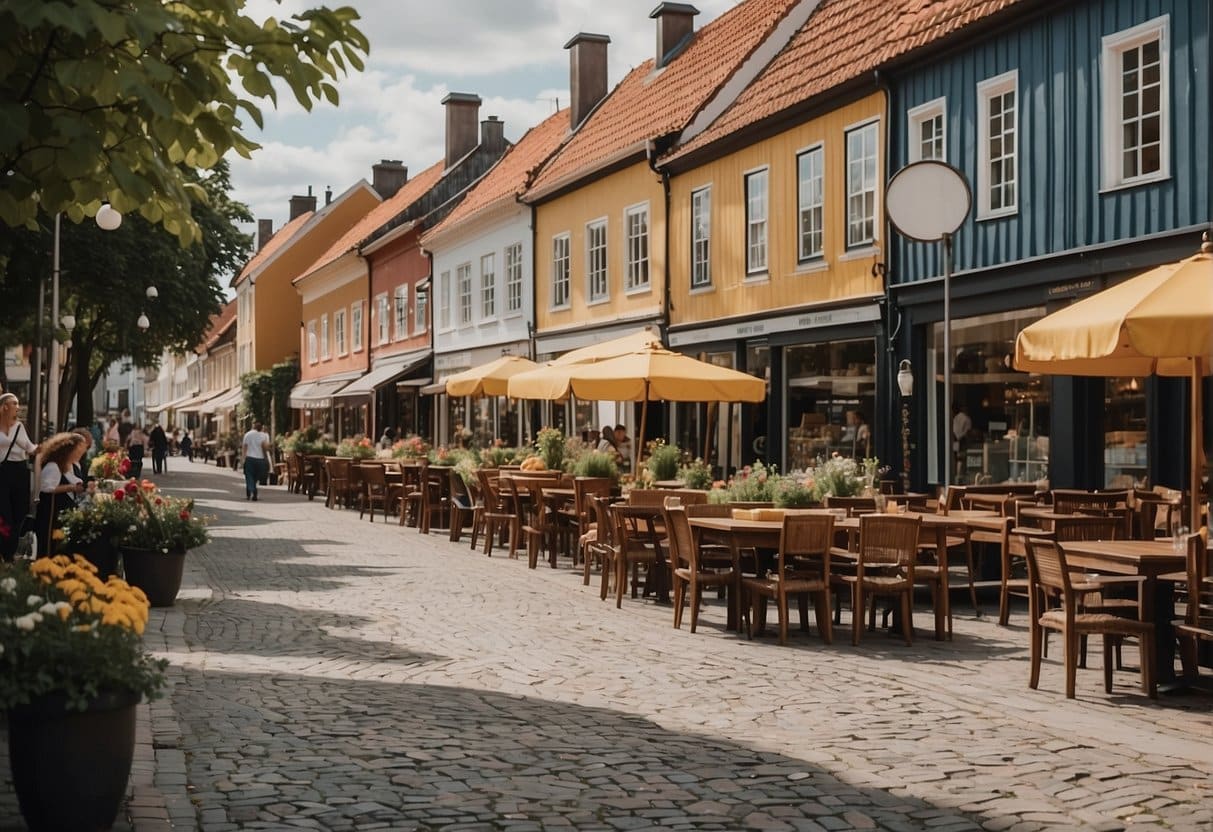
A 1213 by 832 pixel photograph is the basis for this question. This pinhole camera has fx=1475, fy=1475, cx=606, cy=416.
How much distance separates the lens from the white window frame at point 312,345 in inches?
2194

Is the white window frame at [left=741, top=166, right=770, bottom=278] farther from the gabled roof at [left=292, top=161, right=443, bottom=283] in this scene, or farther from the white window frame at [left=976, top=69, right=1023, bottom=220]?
the gabled roof at [left=292, top=161, right=443, bottom=283]

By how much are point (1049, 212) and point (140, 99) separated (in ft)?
41.5

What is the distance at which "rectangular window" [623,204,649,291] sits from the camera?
26.6 meters

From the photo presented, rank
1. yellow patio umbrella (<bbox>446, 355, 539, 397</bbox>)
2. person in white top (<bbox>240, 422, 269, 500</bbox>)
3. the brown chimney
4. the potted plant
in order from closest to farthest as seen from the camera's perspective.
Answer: the potted plant, yellow patio umbrella (<bbox>446, 355, 539, 397</bbox>), person in white top (<bbox>240, 422, 269, 500</bbox>), the brown chimney

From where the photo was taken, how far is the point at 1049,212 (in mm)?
15805

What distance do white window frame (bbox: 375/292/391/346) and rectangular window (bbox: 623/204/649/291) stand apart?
18993 millimetres

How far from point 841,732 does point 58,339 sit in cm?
2213

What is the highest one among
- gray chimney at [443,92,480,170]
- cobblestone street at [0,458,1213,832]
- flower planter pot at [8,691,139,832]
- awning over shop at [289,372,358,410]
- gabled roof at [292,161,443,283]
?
gray chimney at [443,92,480,170]

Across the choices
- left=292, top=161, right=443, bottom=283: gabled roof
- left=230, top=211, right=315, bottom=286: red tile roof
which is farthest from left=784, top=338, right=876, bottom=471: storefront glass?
left=230, top=211, right=315, bottom=286: red tile roof

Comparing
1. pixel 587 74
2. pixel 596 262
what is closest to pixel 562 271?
pixel 596 262

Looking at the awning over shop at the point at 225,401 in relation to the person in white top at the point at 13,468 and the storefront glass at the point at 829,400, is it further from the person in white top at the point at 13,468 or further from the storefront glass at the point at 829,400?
the person in white top at the point at 13,468

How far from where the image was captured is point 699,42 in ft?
94.9

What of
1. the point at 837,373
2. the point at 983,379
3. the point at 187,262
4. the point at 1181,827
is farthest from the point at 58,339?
the point at 1181,827

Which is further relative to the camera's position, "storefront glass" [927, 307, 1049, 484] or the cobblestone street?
"storefront glass" [927, 307, 1049, 484]
